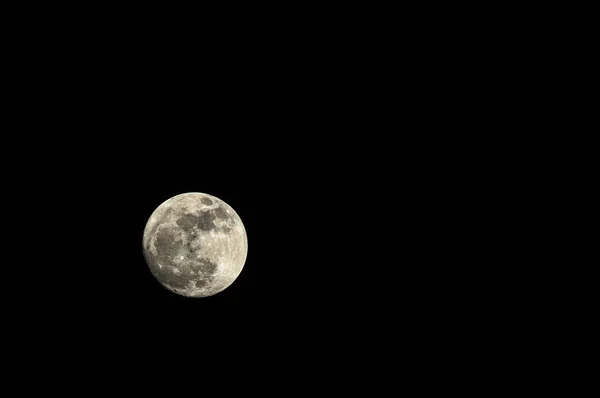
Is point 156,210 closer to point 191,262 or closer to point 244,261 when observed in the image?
point 191,262

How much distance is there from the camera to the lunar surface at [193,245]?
521cm

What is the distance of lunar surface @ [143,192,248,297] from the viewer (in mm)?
5215

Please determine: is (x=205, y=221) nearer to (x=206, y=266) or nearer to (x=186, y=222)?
(x=186, y=222)

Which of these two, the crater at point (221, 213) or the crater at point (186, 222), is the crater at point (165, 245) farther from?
the crater at point (221, 213)

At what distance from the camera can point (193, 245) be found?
17.0 feet

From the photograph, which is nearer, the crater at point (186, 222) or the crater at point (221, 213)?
the crater at point (186, 222)

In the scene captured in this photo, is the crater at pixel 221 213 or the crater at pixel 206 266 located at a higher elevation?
the crater at pixel 221 213

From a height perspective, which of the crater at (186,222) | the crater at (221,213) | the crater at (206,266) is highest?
the crater at (221,213)

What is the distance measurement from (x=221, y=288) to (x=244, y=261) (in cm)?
48

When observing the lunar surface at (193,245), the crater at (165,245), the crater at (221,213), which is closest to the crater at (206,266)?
the lunar surface at (193,245)

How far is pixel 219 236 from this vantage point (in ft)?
17.6

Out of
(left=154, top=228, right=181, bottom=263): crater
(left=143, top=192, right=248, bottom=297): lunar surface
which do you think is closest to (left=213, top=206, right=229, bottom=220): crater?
(left=143, top=192, right=248, bottom=297): lunar surface

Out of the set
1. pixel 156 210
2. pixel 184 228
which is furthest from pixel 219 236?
pixel 156 210

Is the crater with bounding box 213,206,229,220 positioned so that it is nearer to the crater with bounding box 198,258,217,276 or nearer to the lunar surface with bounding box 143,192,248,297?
the lunar surface with bounding box 143,192,248,297
